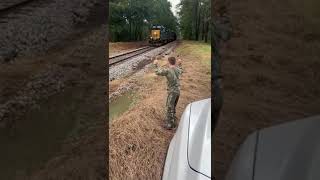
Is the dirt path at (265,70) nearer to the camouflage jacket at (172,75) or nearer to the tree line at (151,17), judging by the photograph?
the tree line at (151,17)

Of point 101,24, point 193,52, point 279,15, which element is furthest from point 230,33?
point 193,52

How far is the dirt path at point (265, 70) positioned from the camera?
138cm

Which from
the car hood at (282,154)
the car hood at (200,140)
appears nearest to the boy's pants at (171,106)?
the car hood at (200,140)

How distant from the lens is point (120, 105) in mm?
3066

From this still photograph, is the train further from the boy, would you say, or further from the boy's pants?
the boy's pants

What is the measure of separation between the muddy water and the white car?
1.25 feet

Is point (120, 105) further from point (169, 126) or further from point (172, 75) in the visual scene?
point (172, 75)

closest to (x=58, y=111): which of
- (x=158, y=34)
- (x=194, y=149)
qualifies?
(x=194, y=149)

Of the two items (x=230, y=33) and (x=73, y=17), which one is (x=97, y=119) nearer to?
(x=73, y=17)

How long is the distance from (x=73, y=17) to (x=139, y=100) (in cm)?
213

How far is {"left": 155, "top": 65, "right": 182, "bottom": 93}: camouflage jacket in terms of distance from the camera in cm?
328

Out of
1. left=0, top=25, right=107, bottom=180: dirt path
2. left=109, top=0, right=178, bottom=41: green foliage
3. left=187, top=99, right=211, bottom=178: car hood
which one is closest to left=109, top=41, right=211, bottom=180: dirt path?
left=109, top=0, right=178, bottom=41: green foliage

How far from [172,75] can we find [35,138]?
2.09m

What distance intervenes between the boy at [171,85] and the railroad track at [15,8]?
204 cm
